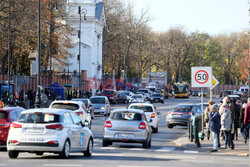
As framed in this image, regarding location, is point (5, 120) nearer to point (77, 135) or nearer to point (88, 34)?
point (77, 135)

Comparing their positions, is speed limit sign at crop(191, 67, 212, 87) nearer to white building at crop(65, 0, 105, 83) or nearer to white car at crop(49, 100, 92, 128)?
white car at crop(49, 100, 92, 128)

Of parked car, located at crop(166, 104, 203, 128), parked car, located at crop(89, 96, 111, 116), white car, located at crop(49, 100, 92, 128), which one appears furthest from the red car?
parked car, located at crop(89, 96, 111, 116)

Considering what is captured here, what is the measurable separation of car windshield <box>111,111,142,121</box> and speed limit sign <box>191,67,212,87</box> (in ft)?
14.8

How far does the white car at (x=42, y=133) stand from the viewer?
50.7 feet

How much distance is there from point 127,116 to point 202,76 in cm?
509

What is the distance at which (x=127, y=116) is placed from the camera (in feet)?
69.5

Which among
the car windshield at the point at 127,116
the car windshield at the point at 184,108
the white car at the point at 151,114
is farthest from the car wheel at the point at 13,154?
the car windshield at the point at 184,108

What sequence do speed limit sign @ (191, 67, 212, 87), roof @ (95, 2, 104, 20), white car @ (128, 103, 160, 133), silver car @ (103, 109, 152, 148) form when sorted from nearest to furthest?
silver car @ (103, 109, 152, 148) → speed limit sign @ (191, 67, 212, 87) → white car @ (128, 103, 160, 133) → roof @ (95, 2, 104, 20)

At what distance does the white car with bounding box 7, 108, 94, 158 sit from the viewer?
50.7 ft

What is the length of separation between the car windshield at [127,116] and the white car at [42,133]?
4.90m

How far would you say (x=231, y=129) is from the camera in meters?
21.2

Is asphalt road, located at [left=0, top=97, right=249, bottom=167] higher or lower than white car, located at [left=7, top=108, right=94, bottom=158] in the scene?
lower

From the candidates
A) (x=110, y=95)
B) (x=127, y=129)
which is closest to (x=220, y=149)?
(x=127, y=129)

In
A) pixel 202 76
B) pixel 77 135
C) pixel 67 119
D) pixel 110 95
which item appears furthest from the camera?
pixel 110 95
